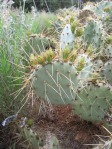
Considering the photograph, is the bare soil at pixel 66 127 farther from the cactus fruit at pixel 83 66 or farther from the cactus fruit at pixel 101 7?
the cactus fruit at pixel 101 7

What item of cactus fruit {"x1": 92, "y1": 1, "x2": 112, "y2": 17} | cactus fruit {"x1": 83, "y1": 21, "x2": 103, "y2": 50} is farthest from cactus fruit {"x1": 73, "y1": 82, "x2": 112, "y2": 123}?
cactus fruit {"x1": 92, "y1": 1, "x2": 112, "y2": 17}

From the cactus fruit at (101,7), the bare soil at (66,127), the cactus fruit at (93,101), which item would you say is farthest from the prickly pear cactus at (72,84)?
the cactus fruit at (101,7)

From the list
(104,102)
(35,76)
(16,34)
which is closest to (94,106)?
(104,102)

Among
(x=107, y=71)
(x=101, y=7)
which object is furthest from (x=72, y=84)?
(x=101, y=7)

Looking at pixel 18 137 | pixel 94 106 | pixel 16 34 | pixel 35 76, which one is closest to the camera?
pixel 35 76

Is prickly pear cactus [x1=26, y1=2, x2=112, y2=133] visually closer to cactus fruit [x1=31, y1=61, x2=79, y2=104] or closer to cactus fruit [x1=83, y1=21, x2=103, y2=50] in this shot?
cactus fruit [x1=31, y1=61, x2=79, y2=104]

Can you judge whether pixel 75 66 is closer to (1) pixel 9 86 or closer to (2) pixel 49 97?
(2) pixel 49 97
